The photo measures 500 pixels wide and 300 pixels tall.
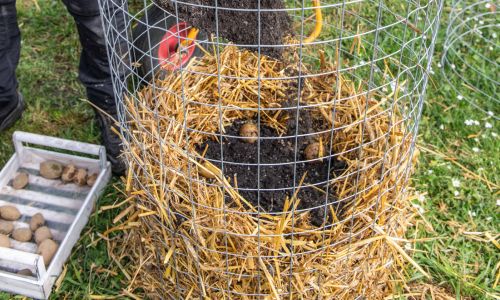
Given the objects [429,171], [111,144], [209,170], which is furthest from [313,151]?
[111,144]

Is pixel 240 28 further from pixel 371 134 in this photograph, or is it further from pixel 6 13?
pixel 6 13

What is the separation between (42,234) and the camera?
2.05 metres

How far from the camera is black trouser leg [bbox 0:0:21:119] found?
2289 mm

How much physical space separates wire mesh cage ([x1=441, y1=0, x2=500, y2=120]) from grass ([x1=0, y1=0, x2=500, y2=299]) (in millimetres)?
48

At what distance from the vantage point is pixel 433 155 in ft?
7.89

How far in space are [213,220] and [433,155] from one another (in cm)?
122

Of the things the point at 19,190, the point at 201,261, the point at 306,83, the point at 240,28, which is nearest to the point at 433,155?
the point at 306,83

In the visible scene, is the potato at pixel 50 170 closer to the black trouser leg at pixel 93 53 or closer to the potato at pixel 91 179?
the potato at pixel 91 179

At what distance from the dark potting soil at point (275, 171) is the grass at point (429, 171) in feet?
1.16

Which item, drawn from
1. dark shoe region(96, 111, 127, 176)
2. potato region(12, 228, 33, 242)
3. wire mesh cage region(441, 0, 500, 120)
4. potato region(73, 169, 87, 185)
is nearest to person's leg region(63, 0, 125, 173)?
dark shoe region(96, 111, 127, 176)

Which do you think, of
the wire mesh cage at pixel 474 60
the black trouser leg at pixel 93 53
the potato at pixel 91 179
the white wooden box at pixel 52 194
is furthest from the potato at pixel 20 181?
the wire mesh cage at pixel 474 60

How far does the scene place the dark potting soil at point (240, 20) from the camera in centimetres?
163

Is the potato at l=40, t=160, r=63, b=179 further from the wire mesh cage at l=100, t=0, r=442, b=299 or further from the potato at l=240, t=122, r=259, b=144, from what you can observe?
the potato at l=240, t=122, r=259, b=144

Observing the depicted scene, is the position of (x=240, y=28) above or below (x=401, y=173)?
above
